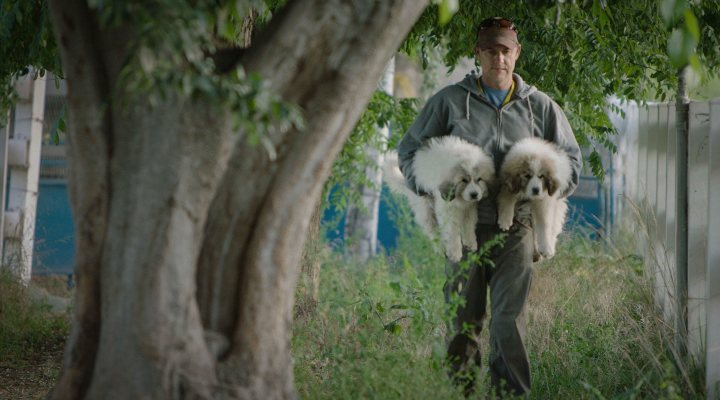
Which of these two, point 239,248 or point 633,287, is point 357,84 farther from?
point 633,287

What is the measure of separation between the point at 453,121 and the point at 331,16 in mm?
2197

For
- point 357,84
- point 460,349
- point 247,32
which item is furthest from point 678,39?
point 247,32

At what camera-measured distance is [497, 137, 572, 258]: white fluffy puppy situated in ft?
18.1

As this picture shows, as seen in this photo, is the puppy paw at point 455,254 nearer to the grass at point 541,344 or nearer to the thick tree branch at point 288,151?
Answer: the grass at point 541,344

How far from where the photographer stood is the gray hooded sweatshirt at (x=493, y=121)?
5.81m

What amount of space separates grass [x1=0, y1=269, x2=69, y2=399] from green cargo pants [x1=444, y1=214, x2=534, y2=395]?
2871 mm

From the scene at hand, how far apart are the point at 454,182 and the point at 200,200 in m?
→ 2.18

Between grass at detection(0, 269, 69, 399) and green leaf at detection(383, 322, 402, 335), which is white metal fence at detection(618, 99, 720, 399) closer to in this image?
green leaf at detection(383, 322, 402, 335)

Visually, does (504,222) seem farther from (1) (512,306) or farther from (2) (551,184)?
(1) (512,306)

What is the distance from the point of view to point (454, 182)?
562 cm

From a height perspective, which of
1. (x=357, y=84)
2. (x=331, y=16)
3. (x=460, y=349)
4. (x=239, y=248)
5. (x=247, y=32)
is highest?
(x=247, y=32)

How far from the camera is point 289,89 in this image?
381 cm

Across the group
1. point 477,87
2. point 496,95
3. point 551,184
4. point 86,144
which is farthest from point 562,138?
point 86,144

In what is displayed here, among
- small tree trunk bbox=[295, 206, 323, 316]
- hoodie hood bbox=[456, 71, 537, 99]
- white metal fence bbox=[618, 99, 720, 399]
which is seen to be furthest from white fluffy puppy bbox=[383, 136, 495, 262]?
small tree trunk bbox=[295, 206, 323, 316]
